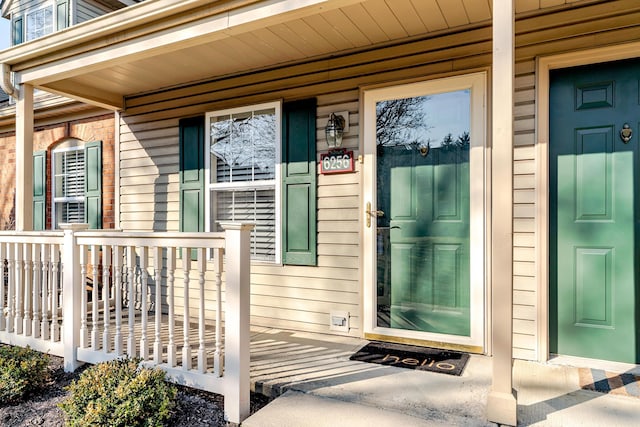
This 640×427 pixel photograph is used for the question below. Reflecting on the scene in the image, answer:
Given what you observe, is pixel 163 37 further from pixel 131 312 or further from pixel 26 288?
pixel 26 288

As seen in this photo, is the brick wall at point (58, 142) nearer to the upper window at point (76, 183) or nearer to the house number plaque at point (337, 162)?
the upper window at point (76, 183)

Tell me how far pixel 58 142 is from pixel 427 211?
15.9ft

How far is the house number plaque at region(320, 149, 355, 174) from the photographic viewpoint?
3.26m

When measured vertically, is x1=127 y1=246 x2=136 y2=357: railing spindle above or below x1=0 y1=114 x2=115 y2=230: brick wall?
below

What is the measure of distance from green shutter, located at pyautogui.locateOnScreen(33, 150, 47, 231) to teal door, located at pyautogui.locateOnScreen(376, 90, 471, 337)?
4568mm

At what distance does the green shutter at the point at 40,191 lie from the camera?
16.9ft

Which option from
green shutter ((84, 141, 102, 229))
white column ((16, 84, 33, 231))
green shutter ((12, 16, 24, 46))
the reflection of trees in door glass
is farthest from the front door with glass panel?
green shutter ((12, 16, 24, 46))

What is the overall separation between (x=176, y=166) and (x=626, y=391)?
13.5 feet

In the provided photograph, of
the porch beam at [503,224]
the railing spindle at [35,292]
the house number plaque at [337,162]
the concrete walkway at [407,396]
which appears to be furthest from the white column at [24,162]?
the porch beam at [503,224]

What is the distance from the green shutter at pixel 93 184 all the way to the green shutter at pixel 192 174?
1368 millimetres

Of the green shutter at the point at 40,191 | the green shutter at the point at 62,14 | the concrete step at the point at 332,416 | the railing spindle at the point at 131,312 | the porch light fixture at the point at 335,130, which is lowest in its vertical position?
the concrete step at the point at 332,416

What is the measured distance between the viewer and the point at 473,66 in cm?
287

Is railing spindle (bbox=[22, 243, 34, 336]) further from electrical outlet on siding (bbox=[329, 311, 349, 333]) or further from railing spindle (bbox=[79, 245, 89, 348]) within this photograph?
electrical outlet on siding (bbox=[329, 311, 349, 333])

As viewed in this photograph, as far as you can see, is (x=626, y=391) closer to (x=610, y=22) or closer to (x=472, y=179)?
(x=472, y=179)
